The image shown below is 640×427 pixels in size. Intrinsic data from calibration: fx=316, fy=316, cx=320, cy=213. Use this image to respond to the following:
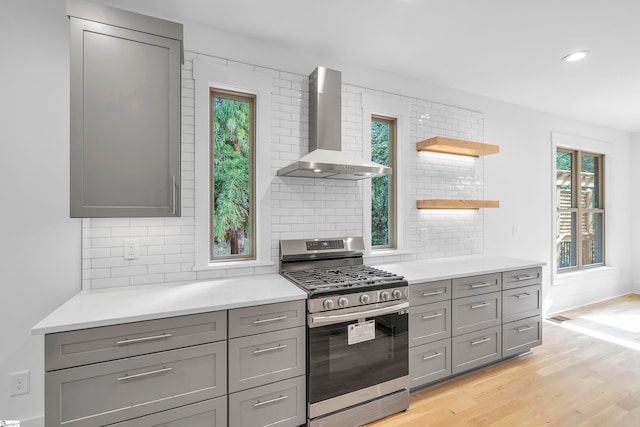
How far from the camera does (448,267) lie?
9.59 feet

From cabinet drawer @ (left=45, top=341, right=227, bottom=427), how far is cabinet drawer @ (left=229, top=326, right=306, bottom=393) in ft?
0.22

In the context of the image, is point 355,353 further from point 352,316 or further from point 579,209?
point 579,209

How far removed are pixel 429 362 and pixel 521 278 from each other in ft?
4.34

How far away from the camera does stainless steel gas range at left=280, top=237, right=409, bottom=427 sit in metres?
1.99

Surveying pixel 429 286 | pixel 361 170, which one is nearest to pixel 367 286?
pixel 429 286

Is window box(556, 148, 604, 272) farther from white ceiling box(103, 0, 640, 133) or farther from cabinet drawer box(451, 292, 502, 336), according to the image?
cabinet drawer box(451, 292, 502, 336)

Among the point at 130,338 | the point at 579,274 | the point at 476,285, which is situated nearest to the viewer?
the point at 130,338

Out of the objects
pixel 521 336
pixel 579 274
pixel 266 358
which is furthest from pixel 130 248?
pixel 579 274

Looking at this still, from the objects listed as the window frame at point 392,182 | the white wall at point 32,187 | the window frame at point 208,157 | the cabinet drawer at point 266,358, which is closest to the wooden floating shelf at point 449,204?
the window frame at point 392,182

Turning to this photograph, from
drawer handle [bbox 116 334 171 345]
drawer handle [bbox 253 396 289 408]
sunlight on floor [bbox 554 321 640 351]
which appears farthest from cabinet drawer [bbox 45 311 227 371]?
sunlight on floor [bbox 554 321 640 351]

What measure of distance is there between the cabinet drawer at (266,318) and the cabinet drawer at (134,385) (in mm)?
124

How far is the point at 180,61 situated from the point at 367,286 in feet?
6.15

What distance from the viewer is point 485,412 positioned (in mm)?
2283

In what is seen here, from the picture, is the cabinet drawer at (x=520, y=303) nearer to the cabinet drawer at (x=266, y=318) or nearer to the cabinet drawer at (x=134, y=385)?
the cabinet drawer at (x=266, y=318)
